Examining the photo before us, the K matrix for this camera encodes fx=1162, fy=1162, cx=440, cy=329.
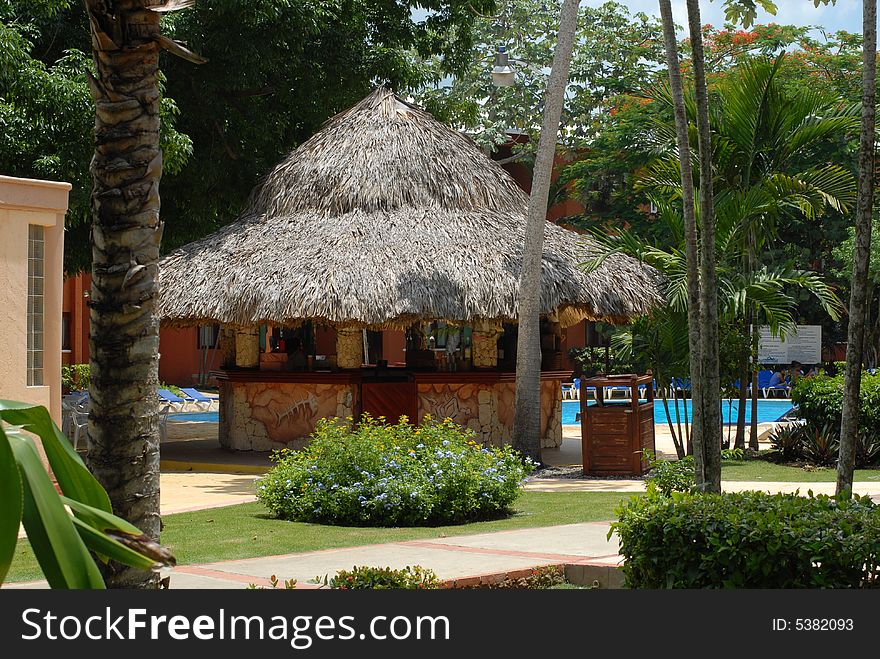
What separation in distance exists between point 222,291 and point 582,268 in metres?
4.90

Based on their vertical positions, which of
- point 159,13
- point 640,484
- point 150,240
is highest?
point 159,13

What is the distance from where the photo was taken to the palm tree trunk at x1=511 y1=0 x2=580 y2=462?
14.6 meters

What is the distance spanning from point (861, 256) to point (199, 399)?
69.8 feet

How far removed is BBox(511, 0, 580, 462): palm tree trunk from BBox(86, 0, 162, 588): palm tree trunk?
10301 millimetres

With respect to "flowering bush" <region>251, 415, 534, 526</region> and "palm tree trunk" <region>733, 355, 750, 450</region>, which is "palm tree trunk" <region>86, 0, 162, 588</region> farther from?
"palm tree trunk" <region>733, 355, 750, 450</region>

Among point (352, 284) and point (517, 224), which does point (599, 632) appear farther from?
point (517, 224)

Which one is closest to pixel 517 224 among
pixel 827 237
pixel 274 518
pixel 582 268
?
pixel 582 268

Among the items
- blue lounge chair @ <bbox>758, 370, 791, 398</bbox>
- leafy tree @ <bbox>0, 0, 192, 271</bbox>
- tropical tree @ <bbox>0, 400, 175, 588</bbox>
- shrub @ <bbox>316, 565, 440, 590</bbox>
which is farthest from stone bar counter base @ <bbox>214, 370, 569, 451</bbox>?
blue lounge chair @ <bbox>758, 370, 791, 398</bbox>

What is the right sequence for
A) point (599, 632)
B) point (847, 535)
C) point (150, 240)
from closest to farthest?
point (599, 632)
point (150, 240)
point (847, 535)

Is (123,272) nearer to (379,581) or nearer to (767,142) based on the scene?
(379,581)

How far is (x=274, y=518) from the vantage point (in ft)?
33.7

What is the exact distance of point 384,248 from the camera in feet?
51.6

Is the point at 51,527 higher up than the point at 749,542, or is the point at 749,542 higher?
the point at 51,527

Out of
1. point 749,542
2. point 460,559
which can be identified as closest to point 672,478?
point 460,559
